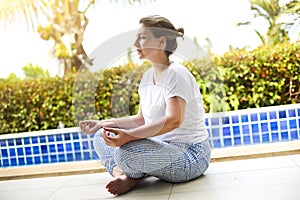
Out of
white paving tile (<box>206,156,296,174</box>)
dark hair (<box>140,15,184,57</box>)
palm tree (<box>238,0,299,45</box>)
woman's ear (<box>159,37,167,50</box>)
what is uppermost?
palm tree (<box>238,0,299,45</box>)

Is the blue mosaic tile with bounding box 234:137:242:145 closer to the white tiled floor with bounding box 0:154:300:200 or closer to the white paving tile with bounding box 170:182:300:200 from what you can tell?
the white tiled floor with bounding box 0:154:300:200

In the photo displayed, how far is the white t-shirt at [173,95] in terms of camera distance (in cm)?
191

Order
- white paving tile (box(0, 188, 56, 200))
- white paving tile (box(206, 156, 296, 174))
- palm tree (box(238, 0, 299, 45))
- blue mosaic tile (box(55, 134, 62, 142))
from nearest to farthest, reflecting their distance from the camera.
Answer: white paving tile (box(0, 188, 56, 200)), white paving tile (box(206, 156, 296, 174)), blue mosaic tile (box(55, 134, 62, 142)), palm tree (box(238, 0, 299, 45))

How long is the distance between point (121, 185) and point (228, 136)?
66.6 inches

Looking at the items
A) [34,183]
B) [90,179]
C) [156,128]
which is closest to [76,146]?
[34,183]

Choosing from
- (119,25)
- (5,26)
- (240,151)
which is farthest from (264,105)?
(5,26)

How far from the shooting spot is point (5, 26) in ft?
13.7

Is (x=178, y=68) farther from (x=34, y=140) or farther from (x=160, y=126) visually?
(x=34, y=140)

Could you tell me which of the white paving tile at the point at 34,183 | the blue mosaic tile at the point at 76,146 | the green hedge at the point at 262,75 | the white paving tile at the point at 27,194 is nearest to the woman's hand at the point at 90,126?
the white paving tile at the point at 27,194

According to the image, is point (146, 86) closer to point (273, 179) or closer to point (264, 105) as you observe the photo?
point (273, 179)

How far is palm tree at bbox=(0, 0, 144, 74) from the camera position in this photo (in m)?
4.01

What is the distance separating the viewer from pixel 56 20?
13.7ft

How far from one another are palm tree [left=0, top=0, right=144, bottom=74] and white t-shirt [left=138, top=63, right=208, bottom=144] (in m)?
2.05

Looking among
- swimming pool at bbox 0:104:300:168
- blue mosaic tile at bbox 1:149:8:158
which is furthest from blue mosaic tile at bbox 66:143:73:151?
Answer: blue mosaic tile at bbox 1:149:8:158
